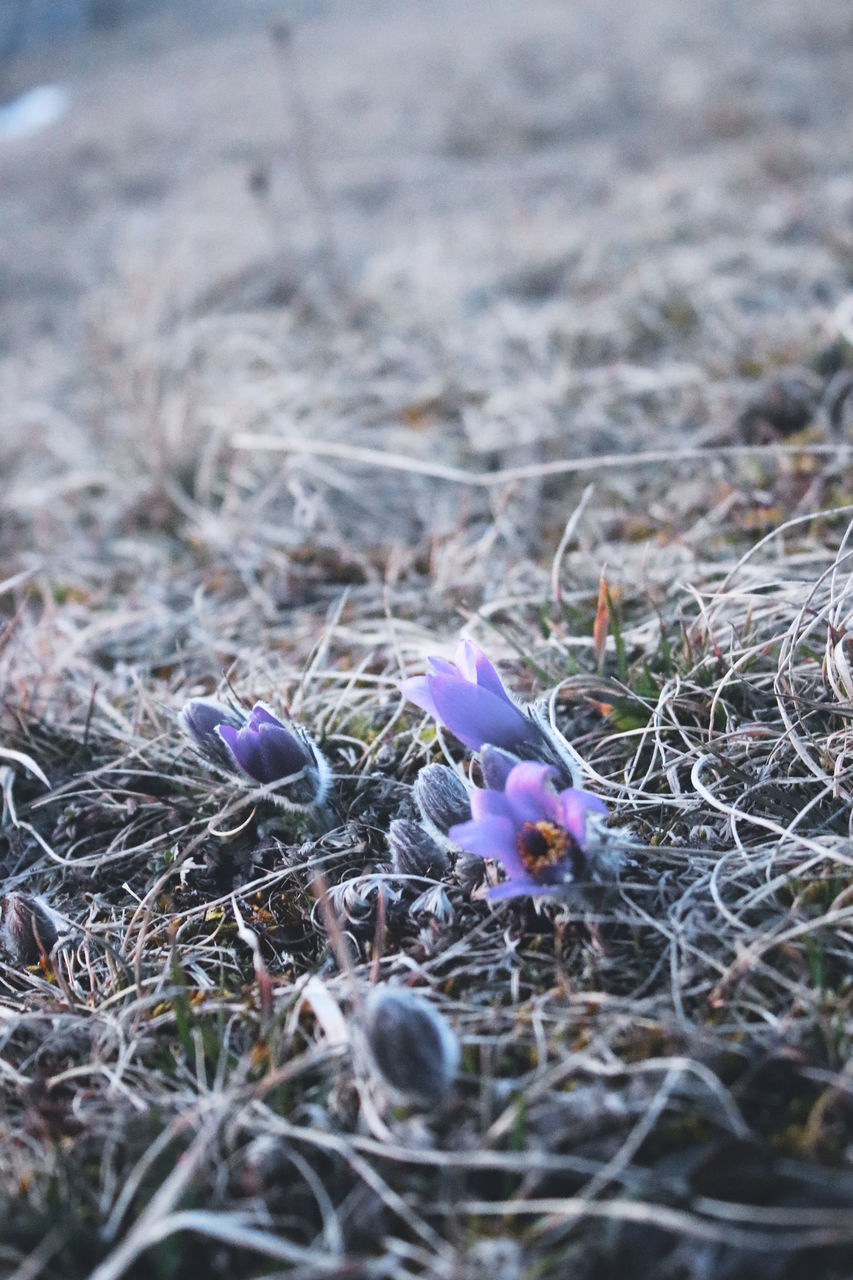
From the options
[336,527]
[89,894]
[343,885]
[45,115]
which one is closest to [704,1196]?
[343,885]

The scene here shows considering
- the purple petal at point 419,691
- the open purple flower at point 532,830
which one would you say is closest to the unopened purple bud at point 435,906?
the open purple flower at point 532,830

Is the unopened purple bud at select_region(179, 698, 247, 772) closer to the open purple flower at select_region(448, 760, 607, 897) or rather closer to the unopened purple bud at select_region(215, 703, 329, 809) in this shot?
the unopened purple bud at select_region(215, 703, 329, 809)

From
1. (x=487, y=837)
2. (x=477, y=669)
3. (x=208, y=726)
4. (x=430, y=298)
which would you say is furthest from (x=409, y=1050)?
(x=430, y=298)

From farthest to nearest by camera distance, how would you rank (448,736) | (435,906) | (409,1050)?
(448,736) → (435,906) → (409,1050)

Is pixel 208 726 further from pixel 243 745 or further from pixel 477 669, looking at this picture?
pixel 477 669

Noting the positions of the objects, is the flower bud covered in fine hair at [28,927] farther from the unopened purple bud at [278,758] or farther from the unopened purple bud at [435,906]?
the unopened purple bud at [435,906]

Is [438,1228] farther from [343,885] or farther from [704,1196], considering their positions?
[343,885]
